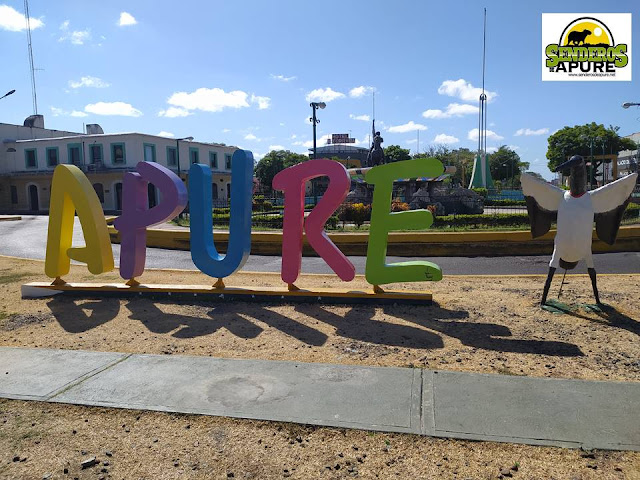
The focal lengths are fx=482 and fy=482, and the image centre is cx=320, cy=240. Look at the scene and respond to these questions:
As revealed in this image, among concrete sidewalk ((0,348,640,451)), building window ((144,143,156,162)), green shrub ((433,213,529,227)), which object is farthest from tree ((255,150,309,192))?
concrete sidewalk ((0,348,640,451))

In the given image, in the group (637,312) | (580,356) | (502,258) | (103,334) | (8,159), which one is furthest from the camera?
(8,159)

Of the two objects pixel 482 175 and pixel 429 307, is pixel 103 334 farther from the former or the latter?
pixel 482 175

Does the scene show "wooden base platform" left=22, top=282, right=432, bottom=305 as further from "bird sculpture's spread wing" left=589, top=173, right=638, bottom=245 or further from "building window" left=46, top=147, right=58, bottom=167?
"building window" left=46, top=147, right=58, bottom=167

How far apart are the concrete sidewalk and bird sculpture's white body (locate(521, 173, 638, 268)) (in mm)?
3107

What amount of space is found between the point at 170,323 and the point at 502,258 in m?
9.52

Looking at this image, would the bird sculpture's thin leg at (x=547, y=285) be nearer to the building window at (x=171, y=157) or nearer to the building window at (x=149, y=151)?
the building window at (x=149, y=151)

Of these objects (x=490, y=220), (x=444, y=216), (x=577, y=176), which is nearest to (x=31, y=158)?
(x=444, y=216)

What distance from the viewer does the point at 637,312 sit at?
23.1 feet

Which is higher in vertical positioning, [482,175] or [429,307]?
[482,175]

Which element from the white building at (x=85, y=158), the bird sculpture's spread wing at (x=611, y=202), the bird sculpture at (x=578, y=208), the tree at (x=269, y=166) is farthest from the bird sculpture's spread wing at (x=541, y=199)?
the tree at (x=269, y=166)

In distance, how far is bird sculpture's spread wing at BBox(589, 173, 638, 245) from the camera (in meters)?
7.09

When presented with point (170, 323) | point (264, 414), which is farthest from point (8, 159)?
point (264, 414)

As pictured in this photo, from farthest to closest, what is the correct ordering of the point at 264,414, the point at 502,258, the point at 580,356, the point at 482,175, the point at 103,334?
the point at 482,175 < the point at 502,258 < the point at 103,334 < the point at 580,356 < the point at 264,414

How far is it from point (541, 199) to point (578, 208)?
0.55 metres
